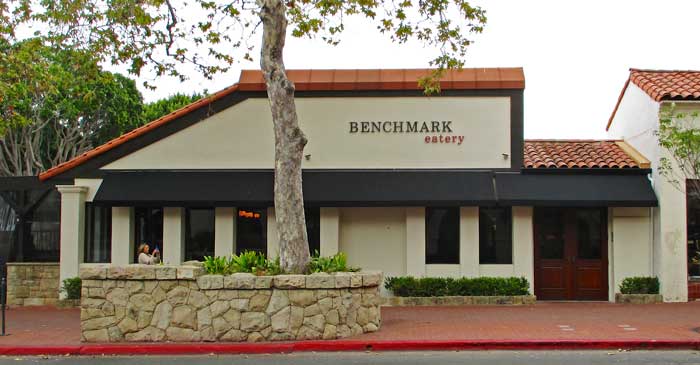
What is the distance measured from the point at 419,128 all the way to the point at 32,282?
34.3 feet

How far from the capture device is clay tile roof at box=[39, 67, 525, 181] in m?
18.9

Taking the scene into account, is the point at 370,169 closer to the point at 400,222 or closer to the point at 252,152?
the point at 400,222

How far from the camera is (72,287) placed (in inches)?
741

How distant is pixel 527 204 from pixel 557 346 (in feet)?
20.9

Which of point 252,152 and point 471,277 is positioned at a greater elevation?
point 252,152

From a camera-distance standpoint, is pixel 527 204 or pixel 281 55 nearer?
pixel 281 55

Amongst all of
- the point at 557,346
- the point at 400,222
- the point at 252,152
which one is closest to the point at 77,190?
the point at 252,152

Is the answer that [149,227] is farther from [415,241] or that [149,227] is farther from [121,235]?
[415,241]

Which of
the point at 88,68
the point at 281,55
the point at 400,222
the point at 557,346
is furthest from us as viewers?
the point at 400,222

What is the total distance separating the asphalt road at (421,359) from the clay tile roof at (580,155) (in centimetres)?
768

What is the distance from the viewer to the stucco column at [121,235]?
1919 cm

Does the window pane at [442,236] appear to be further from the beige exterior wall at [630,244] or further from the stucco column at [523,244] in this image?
the beige exterior wall at [630,244]

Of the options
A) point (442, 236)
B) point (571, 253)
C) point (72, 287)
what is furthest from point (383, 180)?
point (72, 287)

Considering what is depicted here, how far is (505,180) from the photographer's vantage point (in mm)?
18641
